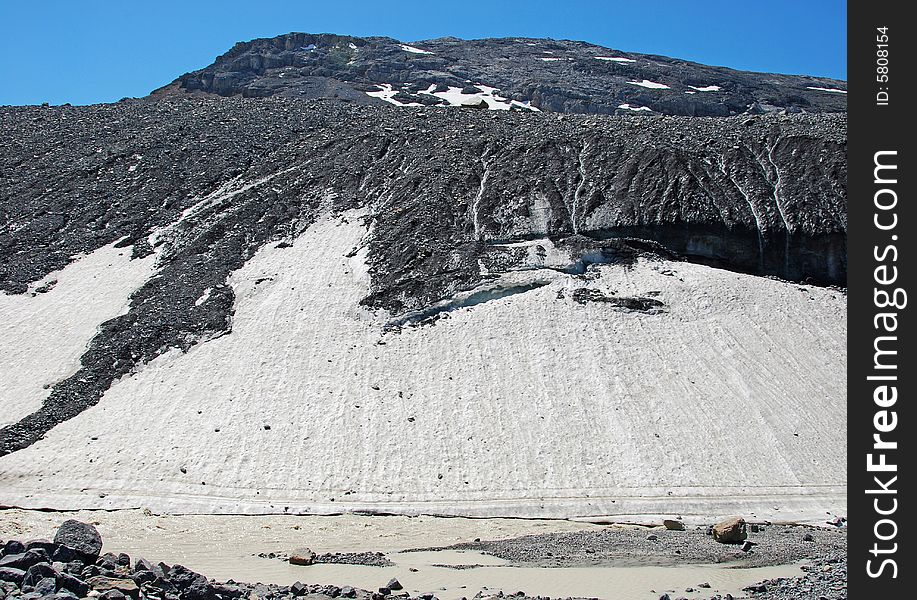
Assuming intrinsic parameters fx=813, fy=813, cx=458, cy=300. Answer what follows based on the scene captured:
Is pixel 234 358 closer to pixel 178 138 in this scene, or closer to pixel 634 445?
pixel 634 445

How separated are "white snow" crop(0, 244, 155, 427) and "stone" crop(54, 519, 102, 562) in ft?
53.2

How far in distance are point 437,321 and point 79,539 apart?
19.5 meters

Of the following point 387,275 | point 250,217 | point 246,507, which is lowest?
point 246,507

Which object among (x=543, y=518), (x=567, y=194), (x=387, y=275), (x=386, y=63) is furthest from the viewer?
(x=386, y=63)

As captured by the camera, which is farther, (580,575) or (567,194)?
(567,194)

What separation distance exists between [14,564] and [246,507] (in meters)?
11.0

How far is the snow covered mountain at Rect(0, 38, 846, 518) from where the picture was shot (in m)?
24.9

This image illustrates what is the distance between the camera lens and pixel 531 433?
1049 inches

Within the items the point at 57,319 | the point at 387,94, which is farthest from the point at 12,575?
the point at 387,94

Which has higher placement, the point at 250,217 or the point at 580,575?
the point at 250,217

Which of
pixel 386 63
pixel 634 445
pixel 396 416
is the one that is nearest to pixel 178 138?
pixel 396 416

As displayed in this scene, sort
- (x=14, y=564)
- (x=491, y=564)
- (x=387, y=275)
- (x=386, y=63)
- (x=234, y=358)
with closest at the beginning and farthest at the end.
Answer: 1. (x=14, y=564)
2. (x=491, y=564)
3. (x=234, y=358)
4. (x=387, y=275)
5. (x=386, y=63)

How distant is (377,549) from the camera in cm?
1858

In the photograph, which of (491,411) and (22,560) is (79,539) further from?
(491,411)
